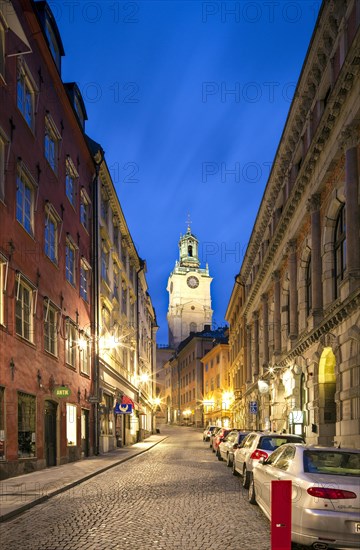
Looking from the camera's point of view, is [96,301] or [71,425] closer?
[71,425]

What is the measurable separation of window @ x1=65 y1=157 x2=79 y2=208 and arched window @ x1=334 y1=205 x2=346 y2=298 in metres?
11.5

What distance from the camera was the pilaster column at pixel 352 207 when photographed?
20656 millimetres

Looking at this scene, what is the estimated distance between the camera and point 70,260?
2808cm

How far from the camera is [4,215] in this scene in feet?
59.8

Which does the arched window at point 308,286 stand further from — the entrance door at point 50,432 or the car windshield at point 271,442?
the car windshield at point 271,442

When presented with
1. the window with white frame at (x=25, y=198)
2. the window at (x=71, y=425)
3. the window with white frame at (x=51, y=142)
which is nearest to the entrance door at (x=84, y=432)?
the window at (x=71, y=425)

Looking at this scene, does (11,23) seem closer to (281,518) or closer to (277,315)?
(281,518)

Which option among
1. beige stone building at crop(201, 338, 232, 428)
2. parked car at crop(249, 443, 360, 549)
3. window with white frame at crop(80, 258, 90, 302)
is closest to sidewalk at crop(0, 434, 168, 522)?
parked car at crop(249, 443, 360, 549)

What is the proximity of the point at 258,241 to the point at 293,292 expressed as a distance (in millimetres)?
15078

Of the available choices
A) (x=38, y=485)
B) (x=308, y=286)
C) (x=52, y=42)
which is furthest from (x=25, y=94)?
(x=308, y=286)

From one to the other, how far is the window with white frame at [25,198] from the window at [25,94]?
1917 mm

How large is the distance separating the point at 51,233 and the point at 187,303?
116596 millimetres

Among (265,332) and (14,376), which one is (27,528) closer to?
(14,376)

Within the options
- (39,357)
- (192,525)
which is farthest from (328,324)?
(192,525)
